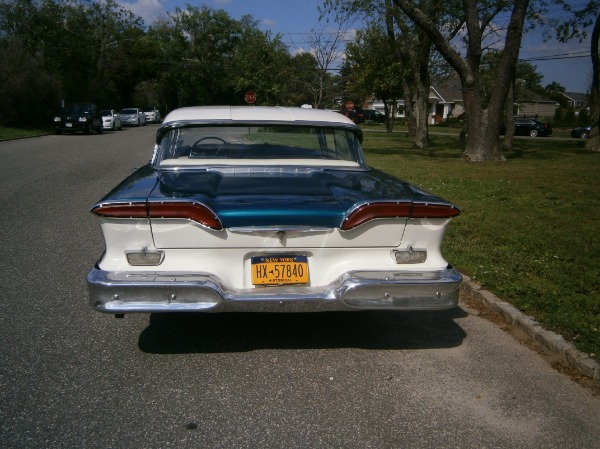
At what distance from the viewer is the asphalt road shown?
9.76ft

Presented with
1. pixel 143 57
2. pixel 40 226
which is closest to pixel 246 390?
pixel 40 226

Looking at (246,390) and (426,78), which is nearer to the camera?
(246,390)

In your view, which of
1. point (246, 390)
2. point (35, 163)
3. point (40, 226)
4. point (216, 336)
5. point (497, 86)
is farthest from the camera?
point (497, 86)

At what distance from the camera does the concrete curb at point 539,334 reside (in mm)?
3721

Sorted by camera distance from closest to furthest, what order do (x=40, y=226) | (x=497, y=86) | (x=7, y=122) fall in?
1. (x=40, y=226)
2. (x=497, y=86)
3. (x=7, y=122)

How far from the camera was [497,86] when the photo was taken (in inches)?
687

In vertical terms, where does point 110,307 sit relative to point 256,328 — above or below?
above

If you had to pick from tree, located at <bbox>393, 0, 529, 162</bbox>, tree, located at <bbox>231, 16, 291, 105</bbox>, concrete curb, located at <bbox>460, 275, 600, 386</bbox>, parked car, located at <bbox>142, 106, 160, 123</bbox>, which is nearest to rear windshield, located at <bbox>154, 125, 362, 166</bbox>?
concrete curb, located at <bbox>460, 275, 600, 386</bbox>

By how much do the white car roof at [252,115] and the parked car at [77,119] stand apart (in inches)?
1070

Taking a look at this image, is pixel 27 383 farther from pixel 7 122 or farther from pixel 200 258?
pixel 7 122

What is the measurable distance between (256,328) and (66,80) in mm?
38362

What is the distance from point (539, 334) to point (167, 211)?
2.76 m

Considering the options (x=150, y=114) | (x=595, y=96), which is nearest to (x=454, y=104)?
(x=150, y=114)

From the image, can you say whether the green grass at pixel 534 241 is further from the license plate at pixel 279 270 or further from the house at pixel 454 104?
the house at pixel 454 104
